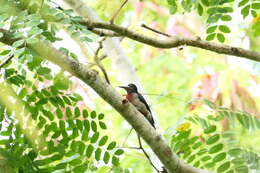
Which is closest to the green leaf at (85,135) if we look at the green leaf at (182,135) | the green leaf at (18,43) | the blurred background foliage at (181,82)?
the blurred background foliage at (181,82)

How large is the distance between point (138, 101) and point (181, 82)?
13.3 ft

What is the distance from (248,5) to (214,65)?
3366 millimetres

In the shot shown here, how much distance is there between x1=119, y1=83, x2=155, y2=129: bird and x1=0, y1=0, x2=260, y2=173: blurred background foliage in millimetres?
122

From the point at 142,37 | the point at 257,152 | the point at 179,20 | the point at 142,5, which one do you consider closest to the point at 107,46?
the point at 142,37

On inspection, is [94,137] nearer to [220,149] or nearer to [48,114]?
[48,114]

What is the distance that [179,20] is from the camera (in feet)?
28.7

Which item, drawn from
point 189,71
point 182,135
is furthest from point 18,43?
point 189,71

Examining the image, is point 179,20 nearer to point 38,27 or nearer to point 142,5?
point 142,5

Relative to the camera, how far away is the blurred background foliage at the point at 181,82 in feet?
12.4

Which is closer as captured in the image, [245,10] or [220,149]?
[220,149]

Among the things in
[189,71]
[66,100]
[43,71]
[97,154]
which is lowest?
[189,71]

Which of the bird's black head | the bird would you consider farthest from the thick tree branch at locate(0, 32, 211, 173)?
the bird's black head

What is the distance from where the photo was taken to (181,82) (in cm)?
859

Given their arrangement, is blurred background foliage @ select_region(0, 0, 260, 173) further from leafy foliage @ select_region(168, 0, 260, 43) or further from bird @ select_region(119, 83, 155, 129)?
bird @ select_region(119, 83, 155, 129)
